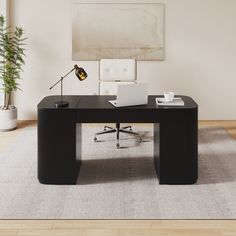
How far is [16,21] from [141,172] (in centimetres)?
349

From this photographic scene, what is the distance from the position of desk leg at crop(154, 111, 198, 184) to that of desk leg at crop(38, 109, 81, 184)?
768 millimetres

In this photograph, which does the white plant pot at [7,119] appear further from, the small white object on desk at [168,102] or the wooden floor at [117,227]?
the wooden floor at [117,227]

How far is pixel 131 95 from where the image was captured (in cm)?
418

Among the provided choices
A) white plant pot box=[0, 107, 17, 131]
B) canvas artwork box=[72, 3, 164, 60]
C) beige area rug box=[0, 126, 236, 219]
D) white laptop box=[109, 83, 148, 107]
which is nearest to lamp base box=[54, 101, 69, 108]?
white laptop box=[109, 83, 148, 107]

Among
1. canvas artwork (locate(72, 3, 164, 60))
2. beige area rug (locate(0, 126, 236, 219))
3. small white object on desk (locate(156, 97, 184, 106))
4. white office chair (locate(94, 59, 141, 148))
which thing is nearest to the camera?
beige area rug (locate(0, 126, 236, 219))

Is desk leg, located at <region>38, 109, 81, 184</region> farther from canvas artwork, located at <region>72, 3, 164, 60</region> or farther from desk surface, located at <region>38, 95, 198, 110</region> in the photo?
canvas artwork, located at <region>72, 3, 164, 60</region>

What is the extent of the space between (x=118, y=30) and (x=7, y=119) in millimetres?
2036

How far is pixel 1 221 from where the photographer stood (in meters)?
3.36

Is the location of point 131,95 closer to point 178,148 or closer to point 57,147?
point 178,148

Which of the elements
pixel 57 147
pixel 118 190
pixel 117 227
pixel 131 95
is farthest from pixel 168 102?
pixel 117 227

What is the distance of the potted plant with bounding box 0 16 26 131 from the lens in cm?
645

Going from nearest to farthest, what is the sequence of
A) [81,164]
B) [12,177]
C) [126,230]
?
[126,230], [12,177], [81,164]

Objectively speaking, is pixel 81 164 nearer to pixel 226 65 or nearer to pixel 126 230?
pixel 126 230

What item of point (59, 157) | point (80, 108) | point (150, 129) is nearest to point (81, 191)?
point (59, 157)
